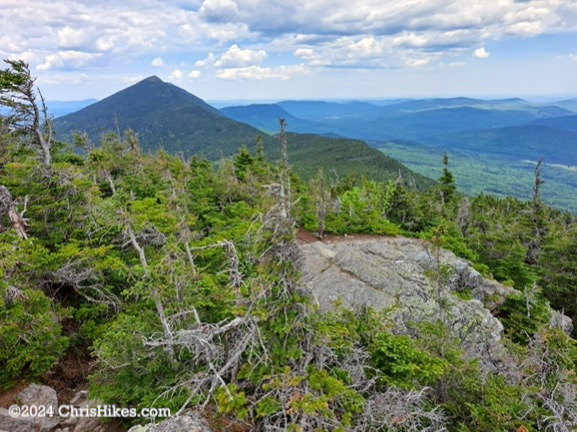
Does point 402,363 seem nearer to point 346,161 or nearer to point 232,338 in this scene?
point 232,338

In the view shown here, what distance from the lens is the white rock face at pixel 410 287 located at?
13016 millimetres

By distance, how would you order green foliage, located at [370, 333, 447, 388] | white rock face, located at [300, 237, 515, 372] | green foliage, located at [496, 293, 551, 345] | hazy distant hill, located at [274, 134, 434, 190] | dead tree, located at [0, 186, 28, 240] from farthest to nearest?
hazy distant hill, located at [274, 134, 434, 190] < green foliage, located at [496, 293, 551, 345] < white rock face, located at [300, 237, 515, 372] < dead tree, located at [0, 186, 28, 240] < green foliage, located at [370, 333, 447, 388]

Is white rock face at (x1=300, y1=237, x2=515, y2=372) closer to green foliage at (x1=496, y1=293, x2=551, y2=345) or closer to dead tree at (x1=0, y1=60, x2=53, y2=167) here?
green foliage at (x1=496, y1=293, x2=551, y2=345)

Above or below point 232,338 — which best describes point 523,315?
below

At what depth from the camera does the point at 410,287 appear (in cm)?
1641

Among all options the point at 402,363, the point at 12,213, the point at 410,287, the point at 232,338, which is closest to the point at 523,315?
the point at 410,287

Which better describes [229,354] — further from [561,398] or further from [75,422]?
[561,398]

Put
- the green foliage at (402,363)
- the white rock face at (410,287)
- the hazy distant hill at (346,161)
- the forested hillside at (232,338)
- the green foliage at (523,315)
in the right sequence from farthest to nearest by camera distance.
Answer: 1. the hazy distant hill at (346,161)
2. the green foliage at (523,315)
3. the white rock face at (410,287)
4. the green foliage at (402,363)
5. the forested hillside at (232,338)

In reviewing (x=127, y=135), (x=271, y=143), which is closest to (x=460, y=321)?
(x=127, y=135)

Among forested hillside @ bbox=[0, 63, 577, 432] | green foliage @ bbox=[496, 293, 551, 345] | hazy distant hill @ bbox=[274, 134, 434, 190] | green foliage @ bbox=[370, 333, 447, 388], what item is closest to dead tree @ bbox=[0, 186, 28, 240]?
forested hillside @ bbox=[0, 63, 577, 432]

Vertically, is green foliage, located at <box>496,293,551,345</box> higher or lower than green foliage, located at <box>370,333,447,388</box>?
lower

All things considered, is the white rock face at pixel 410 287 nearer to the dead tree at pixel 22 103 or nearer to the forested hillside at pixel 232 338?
the forested hillside at pixel 232 338

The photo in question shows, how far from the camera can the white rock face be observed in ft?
42.7

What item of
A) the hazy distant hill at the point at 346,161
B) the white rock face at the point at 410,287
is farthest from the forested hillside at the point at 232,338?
the hazy distant hill at the point at 346,161
